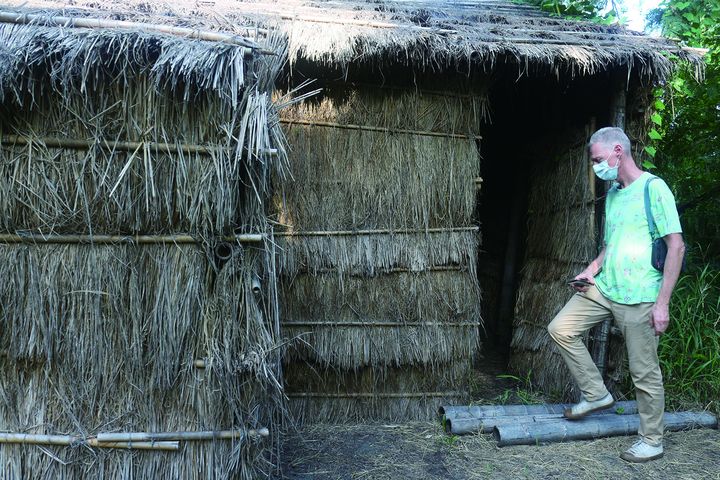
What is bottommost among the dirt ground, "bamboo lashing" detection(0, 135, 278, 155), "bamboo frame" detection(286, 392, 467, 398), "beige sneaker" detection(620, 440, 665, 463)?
the dirt ground

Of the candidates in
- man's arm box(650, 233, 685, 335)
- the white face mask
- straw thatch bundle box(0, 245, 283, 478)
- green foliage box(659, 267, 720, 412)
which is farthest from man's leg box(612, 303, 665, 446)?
straw thatch bundle box(0, 245, 283, 478)

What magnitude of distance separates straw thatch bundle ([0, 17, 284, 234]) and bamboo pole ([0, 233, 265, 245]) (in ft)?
0.13

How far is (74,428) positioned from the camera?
2.58 meters

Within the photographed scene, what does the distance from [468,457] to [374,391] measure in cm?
84

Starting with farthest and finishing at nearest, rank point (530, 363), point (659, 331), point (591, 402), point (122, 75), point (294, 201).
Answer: point (530, 363), point (294, 201), point (591, 402), point (659, 331), point (122, 75)

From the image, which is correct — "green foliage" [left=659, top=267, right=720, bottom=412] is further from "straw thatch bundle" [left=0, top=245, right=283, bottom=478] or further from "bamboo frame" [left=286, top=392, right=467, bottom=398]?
"straw thatch bundle" [left=0, top=245, right=283, bottom=478]

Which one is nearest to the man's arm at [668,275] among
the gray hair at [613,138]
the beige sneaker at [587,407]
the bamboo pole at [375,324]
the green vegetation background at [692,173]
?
the gray hair at [613,138]

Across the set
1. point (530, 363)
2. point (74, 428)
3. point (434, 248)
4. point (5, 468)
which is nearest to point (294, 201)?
point (434, 248)

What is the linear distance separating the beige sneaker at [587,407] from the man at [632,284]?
6.7 inches

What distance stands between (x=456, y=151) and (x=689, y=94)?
103 inches

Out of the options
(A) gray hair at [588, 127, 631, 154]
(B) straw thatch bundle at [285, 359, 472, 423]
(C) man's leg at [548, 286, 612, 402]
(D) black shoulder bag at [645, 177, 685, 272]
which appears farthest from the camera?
(B) straw thatch bundle at [285, 359, 472, 423]

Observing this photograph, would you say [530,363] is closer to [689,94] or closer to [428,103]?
[428,103]

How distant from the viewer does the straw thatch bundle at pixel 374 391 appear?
148 inches

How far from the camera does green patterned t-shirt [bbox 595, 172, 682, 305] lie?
9.42 ft
